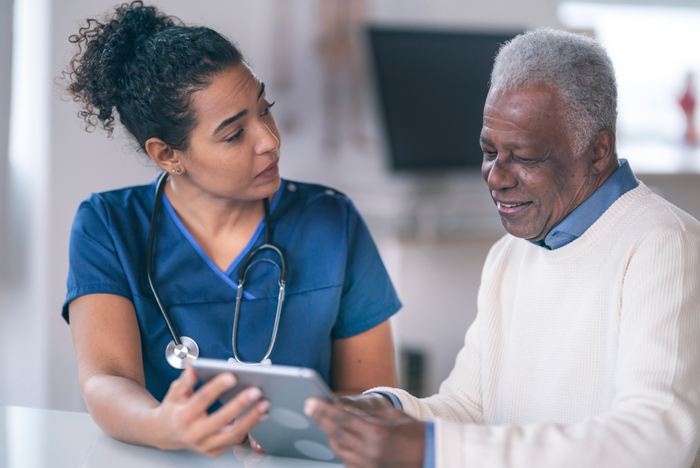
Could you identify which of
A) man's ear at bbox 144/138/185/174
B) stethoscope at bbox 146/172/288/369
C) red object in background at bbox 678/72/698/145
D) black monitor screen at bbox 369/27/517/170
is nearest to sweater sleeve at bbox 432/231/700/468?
stethoscope at bbox 146/172/288/369

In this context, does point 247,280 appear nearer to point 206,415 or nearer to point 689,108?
point 206,415

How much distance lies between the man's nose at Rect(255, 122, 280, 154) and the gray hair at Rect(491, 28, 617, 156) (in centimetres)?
48

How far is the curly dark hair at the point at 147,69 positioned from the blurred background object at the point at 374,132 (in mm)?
646

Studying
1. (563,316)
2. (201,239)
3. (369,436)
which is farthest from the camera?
(201,239)

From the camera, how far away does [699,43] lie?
130 inches

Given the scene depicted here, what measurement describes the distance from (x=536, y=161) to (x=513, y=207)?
10 cm

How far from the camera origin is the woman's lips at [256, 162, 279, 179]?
4.18 ft

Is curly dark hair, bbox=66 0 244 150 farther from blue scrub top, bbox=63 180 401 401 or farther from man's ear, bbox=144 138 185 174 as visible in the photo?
blue scrub top, bbox=63 180 401 401

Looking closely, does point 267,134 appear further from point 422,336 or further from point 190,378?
point 422,336

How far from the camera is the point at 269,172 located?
1.28 m

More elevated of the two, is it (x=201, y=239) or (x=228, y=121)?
(x=228, y=121)

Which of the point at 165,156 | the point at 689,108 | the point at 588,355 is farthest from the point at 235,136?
the point at 689,108

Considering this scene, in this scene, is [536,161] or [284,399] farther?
[536,161]

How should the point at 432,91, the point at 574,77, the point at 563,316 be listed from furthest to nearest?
the point at 432,91 < the point at 563,316 < the point at 574,77
